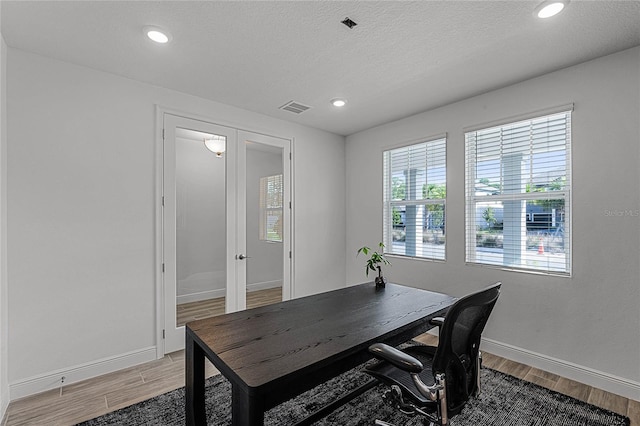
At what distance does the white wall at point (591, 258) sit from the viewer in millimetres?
2303

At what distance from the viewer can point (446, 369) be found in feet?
4.56

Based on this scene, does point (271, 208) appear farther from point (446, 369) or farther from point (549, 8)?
point (549, 8)

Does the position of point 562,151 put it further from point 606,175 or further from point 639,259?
point 639,259

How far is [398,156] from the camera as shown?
4.08 metres

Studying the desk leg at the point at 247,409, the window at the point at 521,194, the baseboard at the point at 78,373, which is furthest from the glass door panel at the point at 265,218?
the desk leg at the point at 247,409

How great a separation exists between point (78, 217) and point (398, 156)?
11.6 feet

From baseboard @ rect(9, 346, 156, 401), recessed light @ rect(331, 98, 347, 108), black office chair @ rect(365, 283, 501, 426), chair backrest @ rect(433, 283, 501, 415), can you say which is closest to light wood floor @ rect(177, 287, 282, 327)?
baseboard @ rect(9, 346, 156, 401)

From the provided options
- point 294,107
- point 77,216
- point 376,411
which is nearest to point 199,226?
point 77,216

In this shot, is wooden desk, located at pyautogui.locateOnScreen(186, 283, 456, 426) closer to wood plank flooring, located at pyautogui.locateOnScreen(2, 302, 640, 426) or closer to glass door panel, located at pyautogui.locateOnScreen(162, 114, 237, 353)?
wood plank flooring, located at pyautogui.locateOnScreen(2, 302, 640, 426)

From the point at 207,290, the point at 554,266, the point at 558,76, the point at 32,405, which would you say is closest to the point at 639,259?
the point at 554,266

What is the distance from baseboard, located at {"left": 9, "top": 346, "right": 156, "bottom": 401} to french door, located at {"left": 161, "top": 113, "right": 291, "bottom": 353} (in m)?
0.25

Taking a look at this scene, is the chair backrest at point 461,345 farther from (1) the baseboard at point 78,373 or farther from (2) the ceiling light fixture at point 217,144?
(2) the ceiling light fixture at point 217,144

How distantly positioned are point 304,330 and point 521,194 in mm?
2501

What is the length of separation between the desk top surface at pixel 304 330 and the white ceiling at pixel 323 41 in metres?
1.91
